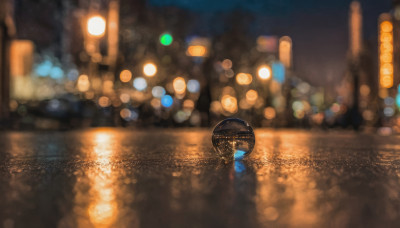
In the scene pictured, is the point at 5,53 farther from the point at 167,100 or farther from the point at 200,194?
the point at 200,194

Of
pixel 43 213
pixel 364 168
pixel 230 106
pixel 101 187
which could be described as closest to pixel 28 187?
pixel 101 187

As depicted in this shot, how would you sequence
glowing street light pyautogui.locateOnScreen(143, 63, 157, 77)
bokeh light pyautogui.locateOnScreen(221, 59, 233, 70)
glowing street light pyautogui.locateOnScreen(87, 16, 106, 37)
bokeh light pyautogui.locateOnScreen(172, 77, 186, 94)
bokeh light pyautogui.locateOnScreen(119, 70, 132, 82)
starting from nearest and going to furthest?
glowing street light pyautogui.locateOnScreen(87, 16, 106, 37) < glowing street light pyautogui.locateOnScreen(143, 63, 157, 77) < bokeh light pyautogui.locateOnScreen(119, 70, 132, 82) < bokeh light pyautogui.locateOnScreen(172, 77, 186, 94) < bokeh light pyautogui.locateOnScreen(221, 59, 233, 70)

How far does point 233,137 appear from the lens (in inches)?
228

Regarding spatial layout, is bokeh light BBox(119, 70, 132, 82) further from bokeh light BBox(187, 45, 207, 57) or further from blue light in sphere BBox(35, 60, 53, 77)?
bokeh light BBox(187, 45, 207, 57)

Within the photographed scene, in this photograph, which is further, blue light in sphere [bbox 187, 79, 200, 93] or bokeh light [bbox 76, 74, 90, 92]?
blue light in sphere [bbox 187, 79, 200, 93]

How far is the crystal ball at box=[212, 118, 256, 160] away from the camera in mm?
5766

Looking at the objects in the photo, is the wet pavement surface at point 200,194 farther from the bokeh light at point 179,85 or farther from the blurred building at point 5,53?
the bokeh light at point 179,85

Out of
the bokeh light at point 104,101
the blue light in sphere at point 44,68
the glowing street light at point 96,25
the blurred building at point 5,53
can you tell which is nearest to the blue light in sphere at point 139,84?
the blue light in sphere at point 44,68

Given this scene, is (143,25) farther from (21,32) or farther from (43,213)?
(43,213)

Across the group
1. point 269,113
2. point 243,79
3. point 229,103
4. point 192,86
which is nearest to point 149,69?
point 269,113

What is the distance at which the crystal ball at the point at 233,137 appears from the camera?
18.9ft

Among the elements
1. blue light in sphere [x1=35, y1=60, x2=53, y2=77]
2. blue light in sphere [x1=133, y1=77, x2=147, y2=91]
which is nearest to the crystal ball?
blue light in sphere [x1=35, y1=60, x2=53, y2=77]

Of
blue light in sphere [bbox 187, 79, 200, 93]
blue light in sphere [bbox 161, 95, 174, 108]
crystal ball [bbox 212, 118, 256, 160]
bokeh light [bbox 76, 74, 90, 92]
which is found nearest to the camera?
crystal ball [bbox 212, 118, 256, 160]

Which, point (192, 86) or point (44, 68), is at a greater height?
point (44, 68)
